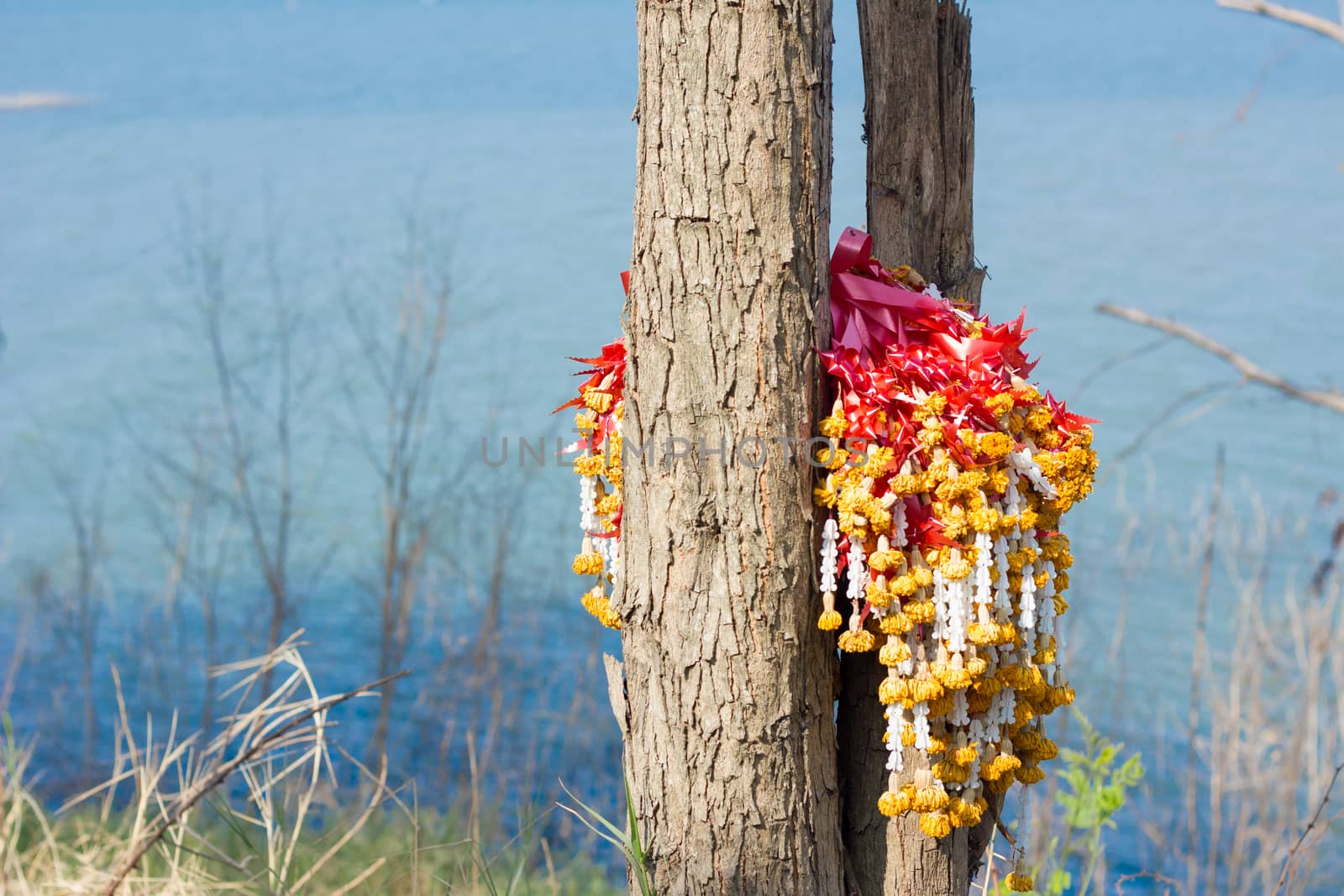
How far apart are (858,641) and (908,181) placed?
2.33ft

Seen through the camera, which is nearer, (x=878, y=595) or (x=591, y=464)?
(x=878, y=595)

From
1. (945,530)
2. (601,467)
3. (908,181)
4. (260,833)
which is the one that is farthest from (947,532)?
(260,833)

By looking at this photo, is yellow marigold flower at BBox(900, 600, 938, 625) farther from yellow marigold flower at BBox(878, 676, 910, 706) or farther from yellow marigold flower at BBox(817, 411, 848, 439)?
yellow marigold flower at BBox(817, 411, 848, 439)

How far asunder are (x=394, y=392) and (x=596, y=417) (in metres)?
3.24

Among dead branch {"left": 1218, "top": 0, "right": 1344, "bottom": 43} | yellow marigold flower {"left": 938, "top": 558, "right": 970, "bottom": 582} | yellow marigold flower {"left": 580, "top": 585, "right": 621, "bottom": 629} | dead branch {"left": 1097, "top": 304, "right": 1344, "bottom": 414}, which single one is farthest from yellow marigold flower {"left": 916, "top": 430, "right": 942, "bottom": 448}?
dead branch {"left": 1218, "top": 0, "right": 1344, "bottom": 43}

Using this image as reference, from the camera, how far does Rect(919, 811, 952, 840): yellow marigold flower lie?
1345 mm

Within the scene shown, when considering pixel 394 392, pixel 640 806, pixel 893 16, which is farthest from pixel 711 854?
pixel 394 392

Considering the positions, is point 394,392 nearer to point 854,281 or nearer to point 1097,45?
point 854,281

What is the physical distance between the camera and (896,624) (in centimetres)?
128

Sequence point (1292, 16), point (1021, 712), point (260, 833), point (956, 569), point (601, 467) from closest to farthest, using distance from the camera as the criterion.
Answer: point (956, 569)
point (1021, 712)
point (601, 467)
point (1292, 16)
point (260, 833)

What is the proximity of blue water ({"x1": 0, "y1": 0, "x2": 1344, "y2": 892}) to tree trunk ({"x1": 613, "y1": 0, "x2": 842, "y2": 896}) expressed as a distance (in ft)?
8.81

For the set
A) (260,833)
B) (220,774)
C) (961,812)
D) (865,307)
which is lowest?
(260,833)

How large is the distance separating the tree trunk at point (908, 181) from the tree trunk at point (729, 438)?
0.27 feet

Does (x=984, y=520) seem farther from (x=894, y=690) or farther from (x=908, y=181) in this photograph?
(x=908, y=181)
